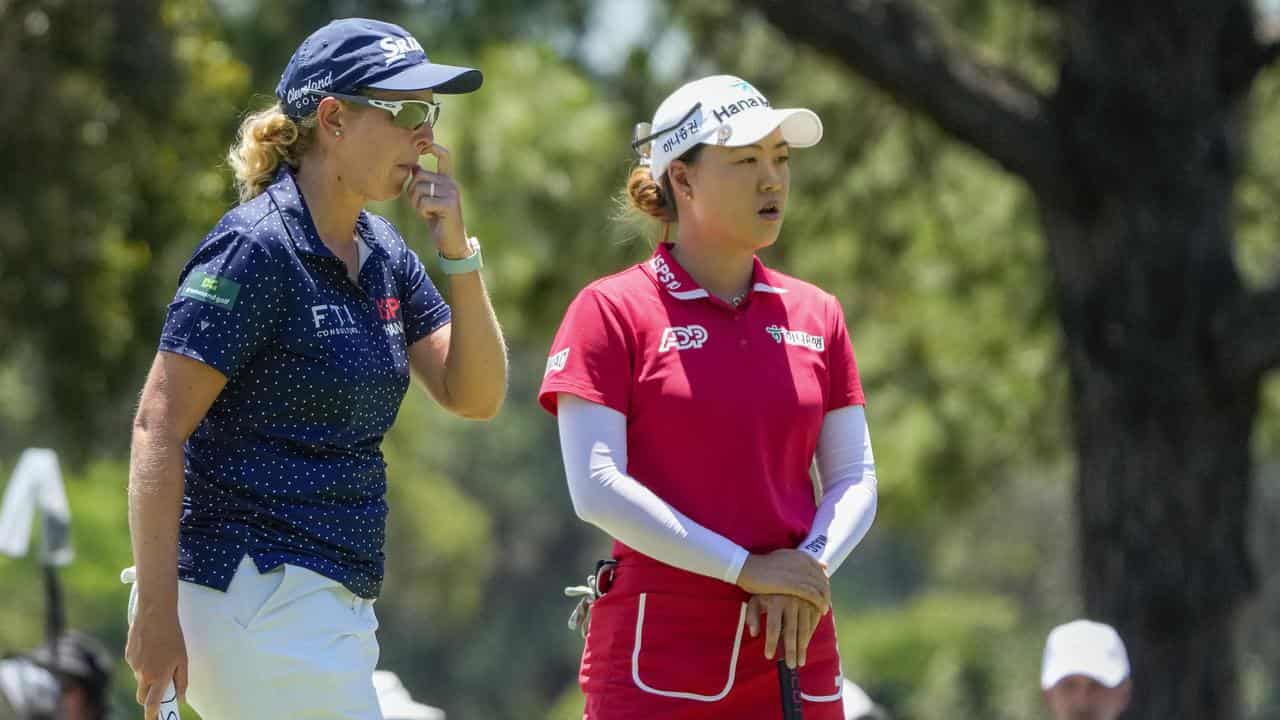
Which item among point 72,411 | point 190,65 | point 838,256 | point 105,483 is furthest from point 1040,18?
point 105,483

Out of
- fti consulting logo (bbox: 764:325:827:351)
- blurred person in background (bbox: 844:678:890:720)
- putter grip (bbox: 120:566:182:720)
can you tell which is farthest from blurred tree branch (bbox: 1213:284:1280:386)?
putter grip (bbox: 120:566:182:720)

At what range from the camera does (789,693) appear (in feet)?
10.8

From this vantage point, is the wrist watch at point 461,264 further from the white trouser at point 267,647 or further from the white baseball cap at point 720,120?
the white trouser at point 267,647

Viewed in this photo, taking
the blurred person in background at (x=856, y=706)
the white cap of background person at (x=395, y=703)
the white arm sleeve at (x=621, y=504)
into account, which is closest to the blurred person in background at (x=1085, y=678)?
the blurred person in background at (x=856, y=706)

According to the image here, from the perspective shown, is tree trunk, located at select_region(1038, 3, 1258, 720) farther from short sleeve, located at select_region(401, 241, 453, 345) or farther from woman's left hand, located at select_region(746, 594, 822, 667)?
short sleeve, located at select_region(401, 241, 453, 345)

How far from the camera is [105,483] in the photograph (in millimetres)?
17922

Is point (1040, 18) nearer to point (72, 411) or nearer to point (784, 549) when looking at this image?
point (72, 411)

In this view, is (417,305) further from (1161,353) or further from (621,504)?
(1161,353)

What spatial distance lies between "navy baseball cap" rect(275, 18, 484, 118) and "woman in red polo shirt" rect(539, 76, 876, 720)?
0.50 m

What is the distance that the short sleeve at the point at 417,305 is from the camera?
345 cm

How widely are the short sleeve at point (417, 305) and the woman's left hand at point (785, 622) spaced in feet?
2.60

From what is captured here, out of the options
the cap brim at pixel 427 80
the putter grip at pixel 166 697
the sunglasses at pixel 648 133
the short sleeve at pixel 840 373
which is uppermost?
the cap brim at pixel 427 80

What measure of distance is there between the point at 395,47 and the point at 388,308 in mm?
466

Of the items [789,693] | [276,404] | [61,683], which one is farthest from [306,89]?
[61,683]
